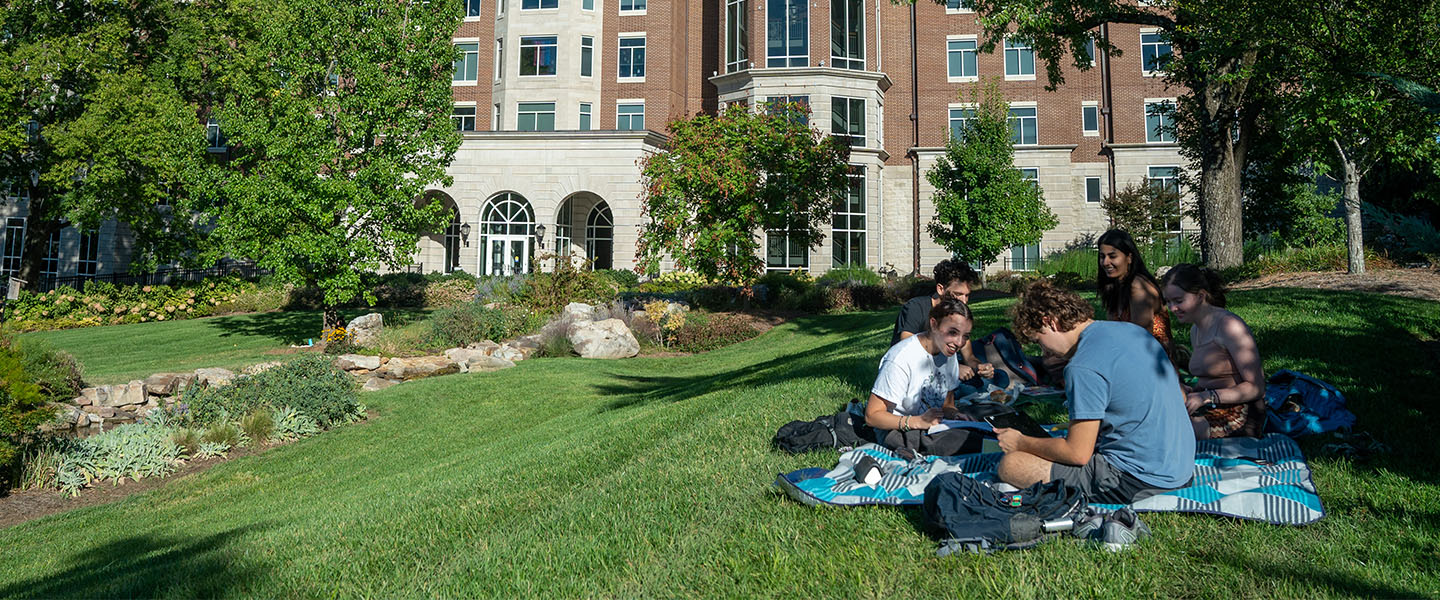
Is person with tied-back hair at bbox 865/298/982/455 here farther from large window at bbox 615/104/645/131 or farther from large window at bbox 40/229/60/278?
large window at bbox 40/229/60/278

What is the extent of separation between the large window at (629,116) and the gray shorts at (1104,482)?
32.1 meters

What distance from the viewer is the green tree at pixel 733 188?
21.8m

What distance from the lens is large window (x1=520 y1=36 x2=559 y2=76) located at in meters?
34.4

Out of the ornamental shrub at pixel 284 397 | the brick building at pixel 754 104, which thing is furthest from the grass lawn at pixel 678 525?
the brick building at pixel 754 104

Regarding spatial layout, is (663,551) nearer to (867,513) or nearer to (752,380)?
(867,513)

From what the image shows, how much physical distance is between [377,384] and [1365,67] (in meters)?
14.6

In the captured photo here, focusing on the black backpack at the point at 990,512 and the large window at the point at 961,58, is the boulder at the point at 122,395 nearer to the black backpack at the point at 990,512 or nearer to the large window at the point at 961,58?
the black backpack at the point at 990,512

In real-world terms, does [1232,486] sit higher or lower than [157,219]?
lower

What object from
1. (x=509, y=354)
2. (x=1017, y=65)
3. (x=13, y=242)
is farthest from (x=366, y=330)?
(x=1017, y=65)

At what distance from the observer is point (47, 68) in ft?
81.5

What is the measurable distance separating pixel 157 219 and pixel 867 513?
28.8m

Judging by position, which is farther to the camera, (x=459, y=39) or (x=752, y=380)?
(x=459, y=39)

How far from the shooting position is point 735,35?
33.4 metres

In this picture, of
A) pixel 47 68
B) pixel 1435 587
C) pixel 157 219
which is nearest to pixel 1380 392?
pixel 1435 587
